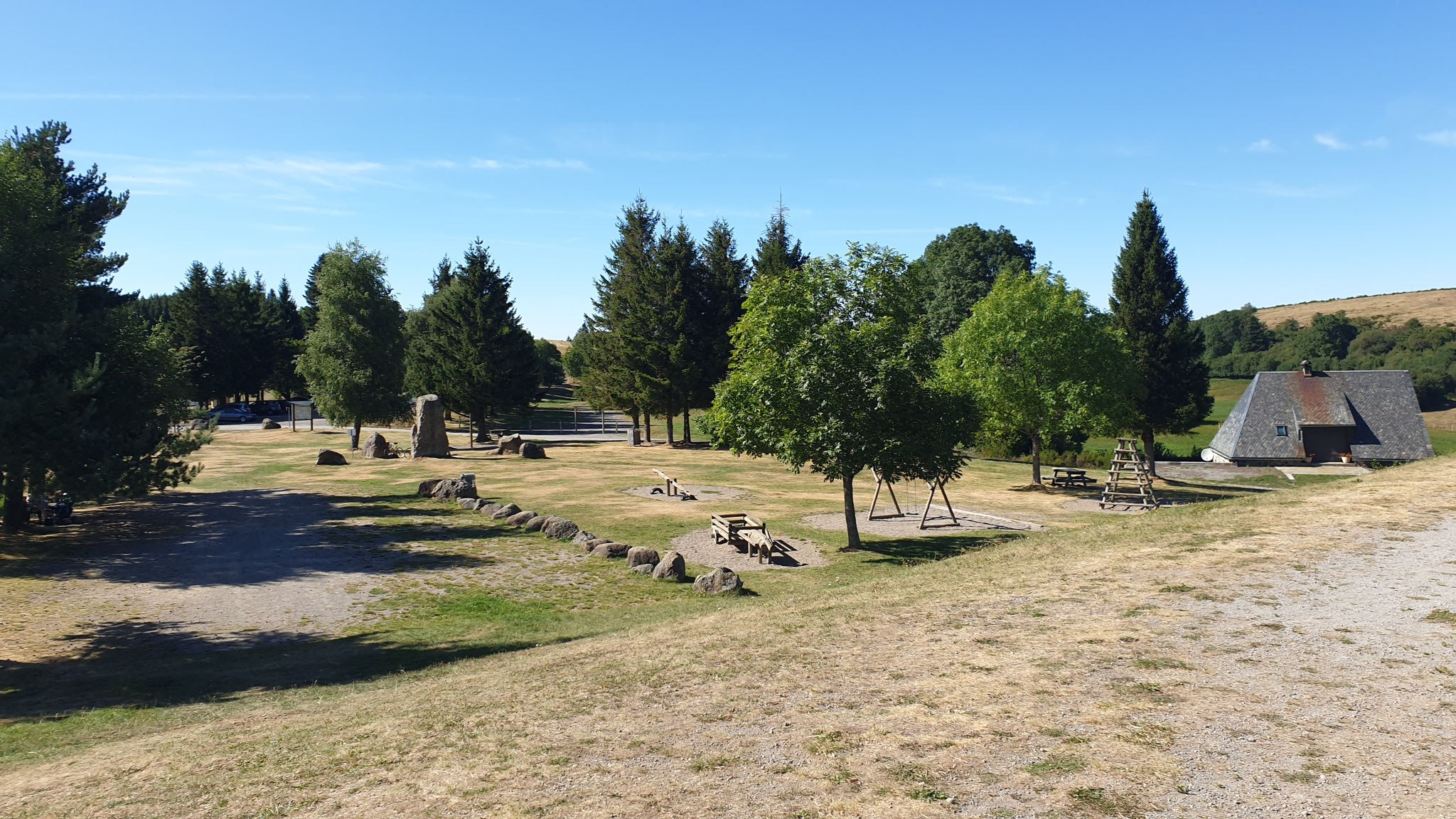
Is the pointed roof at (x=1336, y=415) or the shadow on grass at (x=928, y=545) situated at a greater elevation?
the pointed roof at (x=1336, y=415)

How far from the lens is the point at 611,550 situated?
66.8ft

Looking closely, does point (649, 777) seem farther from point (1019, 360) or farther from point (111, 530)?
point (1019, 360)

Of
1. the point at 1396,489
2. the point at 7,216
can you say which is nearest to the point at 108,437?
the point at 7,216

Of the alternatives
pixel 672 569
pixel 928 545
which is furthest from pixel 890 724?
pixel 928 545

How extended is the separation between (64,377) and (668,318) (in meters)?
34.9

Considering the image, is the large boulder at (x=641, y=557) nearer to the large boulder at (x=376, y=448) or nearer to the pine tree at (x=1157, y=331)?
the large boulder at (x=376, y=448)

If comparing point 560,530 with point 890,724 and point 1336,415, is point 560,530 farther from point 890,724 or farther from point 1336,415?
point 1336,415

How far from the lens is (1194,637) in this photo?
9.30 m

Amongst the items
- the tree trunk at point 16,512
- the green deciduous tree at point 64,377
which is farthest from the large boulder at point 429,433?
the green deciduous tree at point 64,377

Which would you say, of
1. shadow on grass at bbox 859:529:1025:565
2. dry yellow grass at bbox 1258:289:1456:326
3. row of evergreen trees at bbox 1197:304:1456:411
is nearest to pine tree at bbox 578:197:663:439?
shadow on grass at bbox 859:529:1025:565

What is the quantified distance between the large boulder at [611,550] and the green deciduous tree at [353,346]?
97.0 feet

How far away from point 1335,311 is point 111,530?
17437 cm

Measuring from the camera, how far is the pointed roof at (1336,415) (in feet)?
164

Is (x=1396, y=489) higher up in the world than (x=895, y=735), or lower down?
higher up
